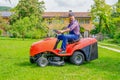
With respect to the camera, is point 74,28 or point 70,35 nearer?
point 70,35

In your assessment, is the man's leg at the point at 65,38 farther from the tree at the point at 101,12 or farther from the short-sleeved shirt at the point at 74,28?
the tree at the point at 101,12

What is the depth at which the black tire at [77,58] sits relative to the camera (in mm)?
12375

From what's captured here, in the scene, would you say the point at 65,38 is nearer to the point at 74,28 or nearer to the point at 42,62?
the point at 74,28

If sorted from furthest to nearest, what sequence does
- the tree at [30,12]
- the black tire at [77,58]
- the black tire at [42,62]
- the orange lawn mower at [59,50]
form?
the tree at [30,12] < the black tire at [77,58] < the orange lawn mower at [59,50] < the black tire at [42,62]

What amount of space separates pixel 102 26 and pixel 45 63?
157ft

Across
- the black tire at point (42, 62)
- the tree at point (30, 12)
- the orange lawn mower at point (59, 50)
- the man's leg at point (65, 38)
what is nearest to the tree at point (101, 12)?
the tree at point (30, 12)

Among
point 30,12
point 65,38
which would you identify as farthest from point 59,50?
point 30,12

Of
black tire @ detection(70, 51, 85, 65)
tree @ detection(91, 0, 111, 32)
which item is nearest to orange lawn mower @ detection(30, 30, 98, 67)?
black tire @ detection(70, 51, 85, 65)

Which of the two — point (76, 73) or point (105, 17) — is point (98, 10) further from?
point (76, 73)

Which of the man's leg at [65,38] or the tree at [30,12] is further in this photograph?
the tree at [30,12]

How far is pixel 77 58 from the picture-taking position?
1247 centimetres

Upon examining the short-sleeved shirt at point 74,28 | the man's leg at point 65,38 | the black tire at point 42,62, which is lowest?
the black tire at point 42,62

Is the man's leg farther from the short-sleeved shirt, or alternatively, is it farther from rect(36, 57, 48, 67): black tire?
rect(36, 57, 48, 67): black tire

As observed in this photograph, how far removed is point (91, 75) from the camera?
990 cm
